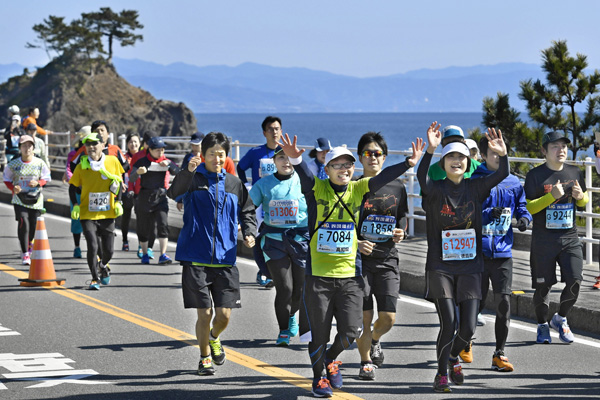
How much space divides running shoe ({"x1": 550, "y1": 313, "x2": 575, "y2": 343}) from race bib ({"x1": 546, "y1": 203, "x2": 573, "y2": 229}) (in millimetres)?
792

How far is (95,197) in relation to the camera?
11125 millimetres

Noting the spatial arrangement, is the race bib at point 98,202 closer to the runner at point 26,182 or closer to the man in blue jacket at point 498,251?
the runner at point 26,182

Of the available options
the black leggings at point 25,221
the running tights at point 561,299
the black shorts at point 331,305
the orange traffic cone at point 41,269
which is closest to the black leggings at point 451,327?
the black shorts at point 331,305

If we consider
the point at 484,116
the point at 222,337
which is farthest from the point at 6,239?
the point at 484,116

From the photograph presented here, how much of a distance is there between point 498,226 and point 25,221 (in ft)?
23.6

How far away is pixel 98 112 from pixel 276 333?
10020 centimetres

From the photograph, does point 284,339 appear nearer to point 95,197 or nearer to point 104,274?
point 95,197

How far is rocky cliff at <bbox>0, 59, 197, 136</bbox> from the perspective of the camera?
106375 millimetres

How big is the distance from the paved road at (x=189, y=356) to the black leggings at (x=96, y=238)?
0.34m

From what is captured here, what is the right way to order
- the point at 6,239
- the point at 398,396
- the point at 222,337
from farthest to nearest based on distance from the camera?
1. the point at 6,239
2. the point at 222,337
3. the point at 398,396

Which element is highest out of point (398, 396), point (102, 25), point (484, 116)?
point (102, 25)

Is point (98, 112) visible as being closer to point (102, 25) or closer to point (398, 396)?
point (102, 25)

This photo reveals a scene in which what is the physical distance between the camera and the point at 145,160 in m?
12.9

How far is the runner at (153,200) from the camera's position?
13.0 metres
